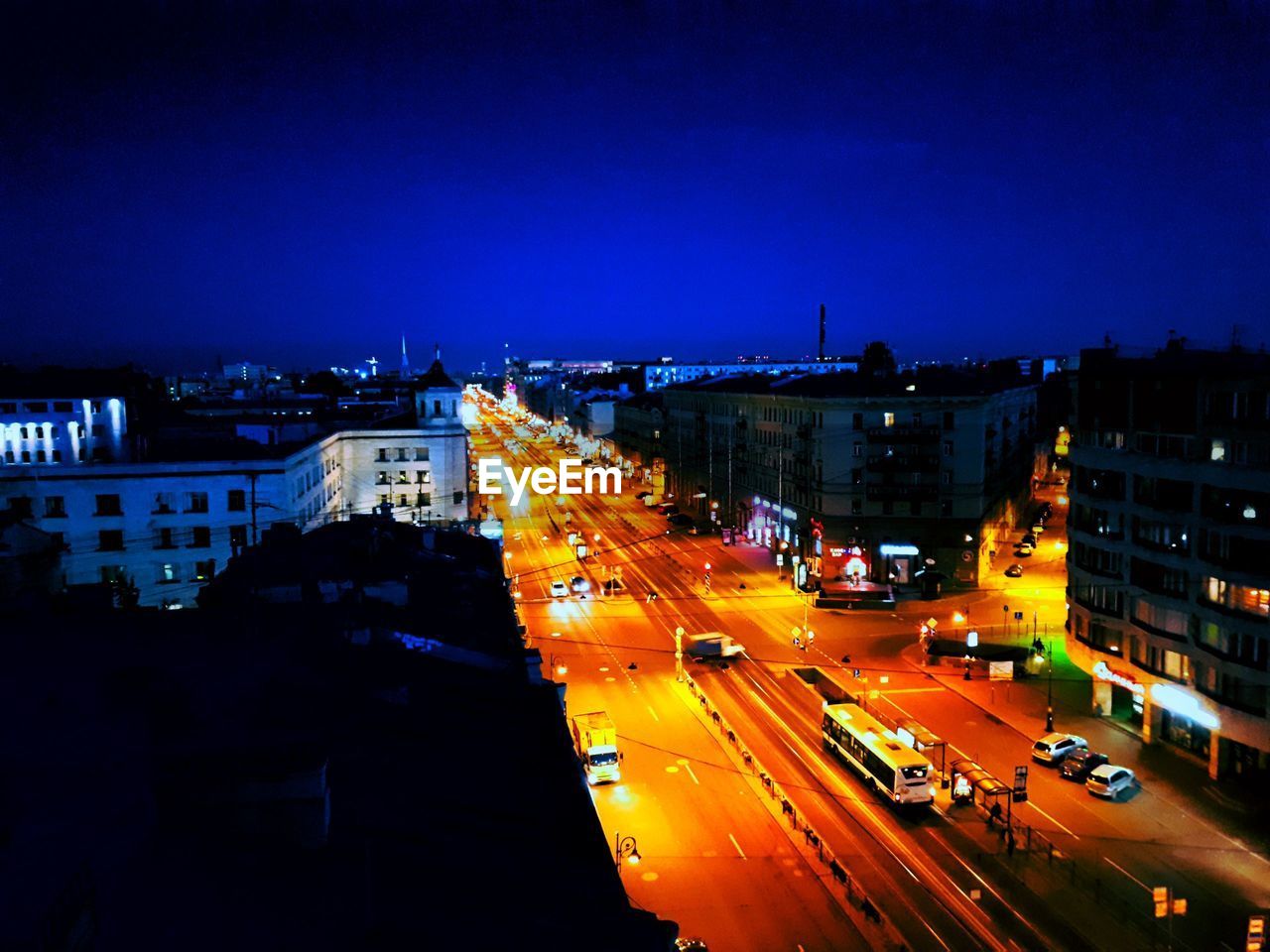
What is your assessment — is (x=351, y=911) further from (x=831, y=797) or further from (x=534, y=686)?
(x=831, y=797)

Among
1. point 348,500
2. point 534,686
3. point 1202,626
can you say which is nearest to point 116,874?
point 534,686

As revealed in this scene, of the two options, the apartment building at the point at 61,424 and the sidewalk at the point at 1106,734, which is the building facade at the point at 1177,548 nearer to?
the sidewalk at the point at 1106,734

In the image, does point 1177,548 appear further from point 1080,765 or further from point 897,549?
point 897,549

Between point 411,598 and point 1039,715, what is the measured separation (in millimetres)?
25708

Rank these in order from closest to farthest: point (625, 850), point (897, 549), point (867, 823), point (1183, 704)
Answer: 1. point (625, 850)
2. point (867, 823)
3. point (1183, 704)
4. point (897, 549)

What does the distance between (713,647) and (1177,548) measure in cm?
1941

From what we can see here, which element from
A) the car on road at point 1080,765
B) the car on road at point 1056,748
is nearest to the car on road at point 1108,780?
the car on road at point 1080,765

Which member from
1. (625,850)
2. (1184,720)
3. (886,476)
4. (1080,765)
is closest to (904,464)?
(886,476)

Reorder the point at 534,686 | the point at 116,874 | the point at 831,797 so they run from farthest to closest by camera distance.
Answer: the point at 831,797 → the point at 534,686 → the point at 116,874

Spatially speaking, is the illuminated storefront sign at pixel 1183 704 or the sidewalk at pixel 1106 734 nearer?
the sidewalk at pixel 1106 734

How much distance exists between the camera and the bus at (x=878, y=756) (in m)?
26.4

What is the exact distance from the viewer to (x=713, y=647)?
41.8 meters

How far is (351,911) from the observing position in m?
7.50

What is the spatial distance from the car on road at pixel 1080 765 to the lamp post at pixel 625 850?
15.0 metres
